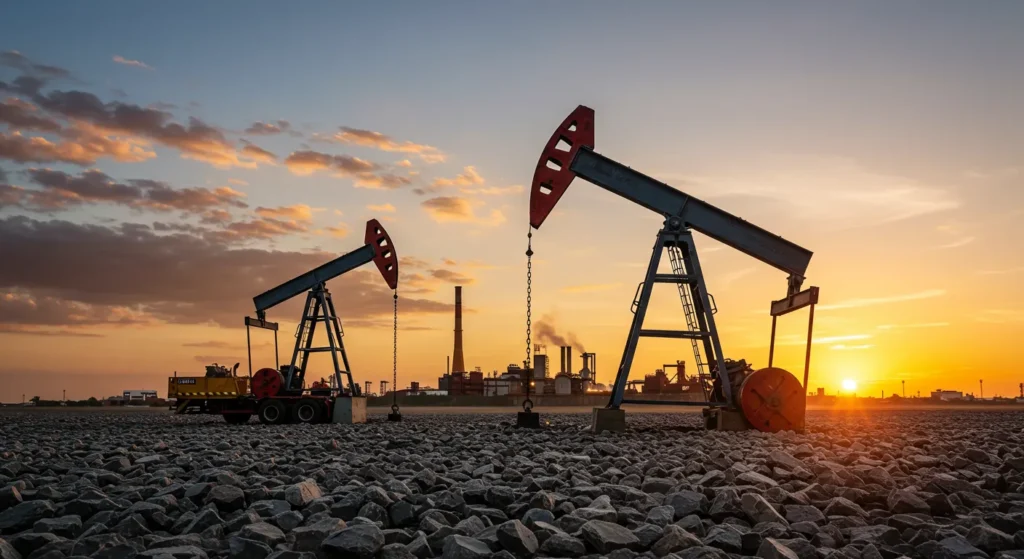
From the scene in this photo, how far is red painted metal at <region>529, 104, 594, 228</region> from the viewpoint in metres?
16.6

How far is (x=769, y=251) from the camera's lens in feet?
56.1

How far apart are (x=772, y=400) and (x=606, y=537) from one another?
1220cm

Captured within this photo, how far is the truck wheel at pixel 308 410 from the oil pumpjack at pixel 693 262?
10772 mm

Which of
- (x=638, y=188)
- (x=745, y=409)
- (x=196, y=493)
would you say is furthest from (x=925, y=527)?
(x=638, y=188)

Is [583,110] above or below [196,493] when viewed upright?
above

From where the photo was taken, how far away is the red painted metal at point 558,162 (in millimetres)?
16609

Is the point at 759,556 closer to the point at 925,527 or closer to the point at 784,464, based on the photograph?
the point at 925,527

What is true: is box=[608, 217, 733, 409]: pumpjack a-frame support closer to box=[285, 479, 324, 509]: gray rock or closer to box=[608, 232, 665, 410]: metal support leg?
box=[608, 232, 665, 410]: metal support leg

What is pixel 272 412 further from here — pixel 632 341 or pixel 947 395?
pixel 947 395

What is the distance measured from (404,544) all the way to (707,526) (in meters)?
2.33

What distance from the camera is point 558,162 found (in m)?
16.8

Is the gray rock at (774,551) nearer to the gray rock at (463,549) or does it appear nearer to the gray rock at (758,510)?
the gray rock at (758,510)

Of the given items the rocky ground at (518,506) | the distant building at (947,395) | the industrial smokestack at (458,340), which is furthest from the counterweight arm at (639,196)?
the distant building at (947,395)

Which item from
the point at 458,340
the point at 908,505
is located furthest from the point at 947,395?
the point at 908,505
